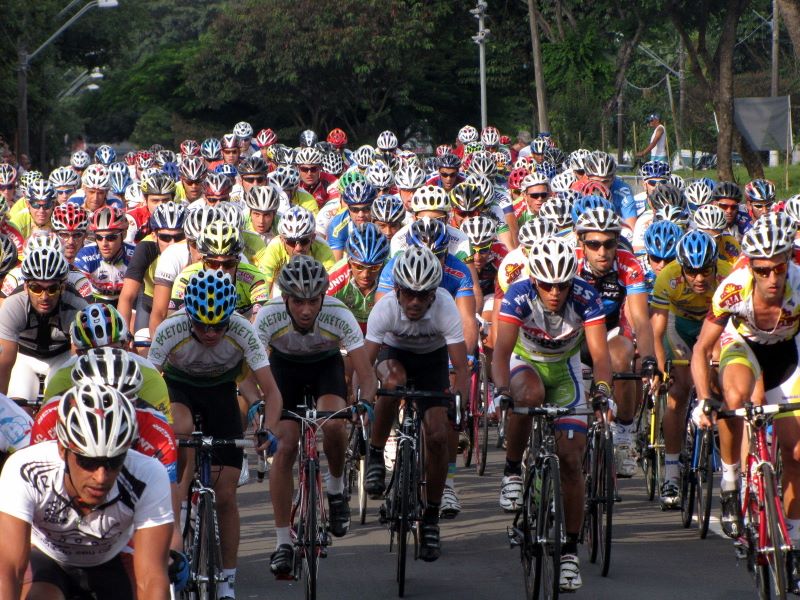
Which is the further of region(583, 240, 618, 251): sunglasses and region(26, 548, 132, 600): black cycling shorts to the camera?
region(583, 240, 618, 251): sunglasses

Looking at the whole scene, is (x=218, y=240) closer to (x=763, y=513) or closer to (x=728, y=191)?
(x=763, y=513)

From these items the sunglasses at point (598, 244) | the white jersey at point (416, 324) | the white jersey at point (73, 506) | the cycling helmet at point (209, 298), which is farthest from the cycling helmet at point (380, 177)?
the white jersey at point (73, 506)

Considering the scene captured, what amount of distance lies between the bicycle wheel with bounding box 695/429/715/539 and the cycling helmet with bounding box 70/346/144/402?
4.59 m

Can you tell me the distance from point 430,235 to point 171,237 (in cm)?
238

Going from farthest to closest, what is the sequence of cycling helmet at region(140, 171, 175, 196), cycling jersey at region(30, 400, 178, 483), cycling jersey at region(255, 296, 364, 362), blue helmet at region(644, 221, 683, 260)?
cycling helmet at region(140, 171, 175, 196)
blue helmet at region(644, 221, 683, 260)
cycling jersey at region(255, 296, 364, 362)
cycling jersey at region(30, 400, 178, 483)

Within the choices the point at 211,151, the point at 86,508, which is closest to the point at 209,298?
the point at 86,508

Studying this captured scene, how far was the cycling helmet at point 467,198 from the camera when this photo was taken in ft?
46.9

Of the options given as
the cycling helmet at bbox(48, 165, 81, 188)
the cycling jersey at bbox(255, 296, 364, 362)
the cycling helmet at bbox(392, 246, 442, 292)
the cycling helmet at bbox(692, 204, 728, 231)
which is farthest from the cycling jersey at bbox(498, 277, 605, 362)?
the cycling helmet at bbox(48, 165, 81, 188)

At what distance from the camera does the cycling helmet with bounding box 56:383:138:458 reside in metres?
5.23

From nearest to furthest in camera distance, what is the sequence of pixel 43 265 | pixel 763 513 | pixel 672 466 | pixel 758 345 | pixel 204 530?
pixel 204 530
pixel 763 513
pixel 758 345
pixel 43 265
pixel 672 466

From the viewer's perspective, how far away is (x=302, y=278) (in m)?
8.88

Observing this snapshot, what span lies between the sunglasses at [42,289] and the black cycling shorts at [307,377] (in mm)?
1335

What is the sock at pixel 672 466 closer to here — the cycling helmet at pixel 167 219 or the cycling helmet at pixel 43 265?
the cycling helmet at pixel 167 219

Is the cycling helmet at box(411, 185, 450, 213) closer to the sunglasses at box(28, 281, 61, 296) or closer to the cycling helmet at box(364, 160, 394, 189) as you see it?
the cycling helmet at box(364, 160, 394, 189)
